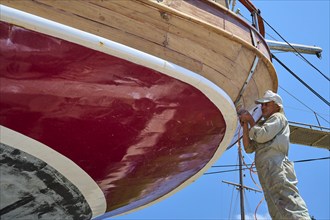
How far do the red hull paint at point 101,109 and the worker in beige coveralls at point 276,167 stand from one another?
562 millimetres

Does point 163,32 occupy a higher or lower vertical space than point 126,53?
higher

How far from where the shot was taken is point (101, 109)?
3.71 metres

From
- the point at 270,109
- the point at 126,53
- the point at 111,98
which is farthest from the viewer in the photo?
the point at 270,109

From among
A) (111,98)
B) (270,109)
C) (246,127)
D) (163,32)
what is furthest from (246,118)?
(111,98)

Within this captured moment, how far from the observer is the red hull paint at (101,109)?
3.21 m

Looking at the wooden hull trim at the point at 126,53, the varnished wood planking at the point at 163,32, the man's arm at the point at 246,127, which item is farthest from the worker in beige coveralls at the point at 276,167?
the varnished wood planking at the point at 163,32

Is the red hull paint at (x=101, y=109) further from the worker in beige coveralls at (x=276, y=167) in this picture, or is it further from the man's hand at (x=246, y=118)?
the worker in beige coveralls at (x=276, y=167)

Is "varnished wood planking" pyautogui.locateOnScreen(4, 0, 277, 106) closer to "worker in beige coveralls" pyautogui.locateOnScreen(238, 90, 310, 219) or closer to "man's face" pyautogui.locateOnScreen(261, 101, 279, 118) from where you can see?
"man's face" pyautogui.locateOnScreen(261, 101, 279, 118)

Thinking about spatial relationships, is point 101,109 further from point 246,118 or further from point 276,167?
point 276,167

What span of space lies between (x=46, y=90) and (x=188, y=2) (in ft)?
4.78

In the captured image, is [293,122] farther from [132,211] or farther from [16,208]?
[16,208]

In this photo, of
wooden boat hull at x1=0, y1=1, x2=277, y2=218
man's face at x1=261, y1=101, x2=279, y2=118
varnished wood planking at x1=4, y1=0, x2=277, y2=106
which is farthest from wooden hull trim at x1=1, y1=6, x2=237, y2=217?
man's face at x1=261, y1=101, x2=279, y2=118

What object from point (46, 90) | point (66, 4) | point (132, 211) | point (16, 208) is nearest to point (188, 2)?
point (66, 4)

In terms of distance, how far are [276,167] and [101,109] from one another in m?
1.57
